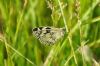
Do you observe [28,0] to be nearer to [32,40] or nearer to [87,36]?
[32,40]

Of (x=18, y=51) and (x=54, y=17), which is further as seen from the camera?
(x=18, y=51)

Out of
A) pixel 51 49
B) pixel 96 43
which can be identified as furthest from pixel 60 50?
pixel 96 43

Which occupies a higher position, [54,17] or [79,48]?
[54,17]
